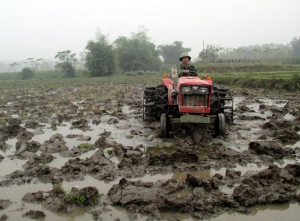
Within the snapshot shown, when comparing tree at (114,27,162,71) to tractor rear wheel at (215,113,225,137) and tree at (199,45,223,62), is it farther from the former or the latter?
tractor rear wheel at (215,113,225,137)

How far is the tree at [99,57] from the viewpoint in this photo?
52656 millimetres

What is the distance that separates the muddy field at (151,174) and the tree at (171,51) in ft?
223

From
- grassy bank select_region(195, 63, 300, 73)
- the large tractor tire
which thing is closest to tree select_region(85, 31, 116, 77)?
grassy bank select_region(195, 63, 300, 73)

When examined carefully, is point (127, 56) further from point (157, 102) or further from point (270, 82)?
point (157, 102)

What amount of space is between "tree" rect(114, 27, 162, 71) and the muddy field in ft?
166

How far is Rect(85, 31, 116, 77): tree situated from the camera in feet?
173

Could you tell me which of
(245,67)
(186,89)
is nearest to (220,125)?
(186,89)

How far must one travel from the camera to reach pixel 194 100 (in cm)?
734

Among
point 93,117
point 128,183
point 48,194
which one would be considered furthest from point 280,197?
point 93,117

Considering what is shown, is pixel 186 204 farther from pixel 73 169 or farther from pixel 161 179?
pixel 73 169

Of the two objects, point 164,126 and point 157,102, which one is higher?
point 157,102

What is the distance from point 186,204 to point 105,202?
116cm

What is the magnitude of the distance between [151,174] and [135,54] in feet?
183

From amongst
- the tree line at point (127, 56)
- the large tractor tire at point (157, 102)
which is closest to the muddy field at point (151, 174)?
the large tractor tire at point (157, 102)
